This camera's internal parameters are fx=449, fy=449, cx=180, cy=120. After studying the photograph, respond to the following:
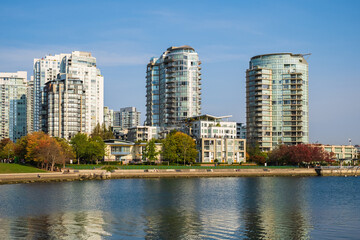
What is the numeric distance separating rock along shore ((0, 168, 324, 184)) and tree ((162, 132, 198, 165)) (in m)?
18.6

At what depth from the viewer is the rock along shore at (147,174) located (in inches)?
4663

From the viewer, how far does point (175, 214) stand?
66812 mm

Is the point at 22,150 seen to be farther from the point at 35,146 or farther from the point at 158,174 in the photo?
the point at 158,174

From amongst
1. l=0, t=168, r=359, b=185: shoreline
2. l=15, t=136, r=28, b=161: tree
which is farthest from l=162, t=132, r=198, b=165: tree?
l=15, t=136, r=28, b=161: tree

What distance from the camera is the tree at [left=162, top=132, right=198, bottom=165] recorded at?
172 meters

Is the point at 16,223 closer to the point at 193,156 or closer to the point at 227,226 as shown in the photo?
the point at 227,226

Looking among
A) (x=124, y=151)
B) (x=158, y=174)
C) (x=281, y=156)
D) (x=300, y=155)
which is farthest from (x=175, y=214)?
(x=281, y=156)

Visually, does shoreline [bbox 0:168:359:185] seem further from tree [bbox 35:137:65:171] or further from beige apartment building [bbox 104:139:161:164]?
beige apartment building [bbox 104:139:161:164]

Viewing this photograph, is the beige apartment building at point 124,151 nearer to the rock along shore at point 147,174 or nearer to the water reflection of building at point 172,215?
the rock along shore at point 147,174

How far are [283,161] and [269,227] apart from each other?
142316mm

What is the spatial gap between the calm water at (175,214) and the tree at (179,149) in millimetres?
69902

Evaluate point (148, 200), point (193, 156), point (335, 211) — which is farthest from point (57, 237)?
point (193, 156)

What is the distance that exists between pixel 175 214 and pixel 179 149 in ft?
353

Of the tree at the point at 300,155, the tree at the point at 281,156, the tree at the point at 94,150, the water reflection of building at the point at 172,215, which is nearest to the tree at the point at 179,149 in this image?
the tree at the point at 94,150
